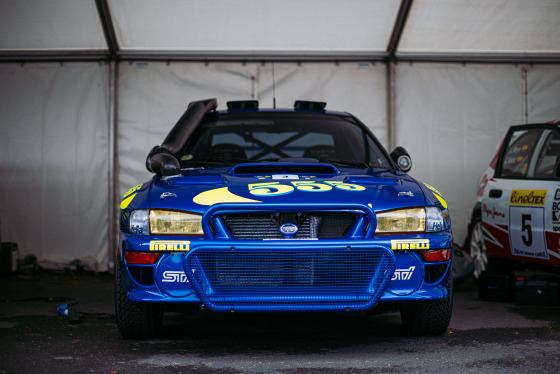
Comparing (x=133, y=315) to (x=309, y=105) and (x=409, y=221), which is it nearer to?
(x=409, y=221)

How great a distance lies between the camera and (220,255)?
4.01 metres

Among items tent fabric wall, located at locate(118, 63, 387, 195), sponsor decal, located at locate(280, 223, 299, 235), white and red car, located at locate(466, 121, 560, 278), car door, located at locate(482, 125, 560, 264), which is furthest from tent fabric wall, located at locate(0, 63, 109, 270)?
sponsor decal, located at locate(280, 223, 299, 235)

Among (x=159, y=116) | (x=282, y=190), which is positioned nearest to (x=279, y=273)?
(x=282, y=190)

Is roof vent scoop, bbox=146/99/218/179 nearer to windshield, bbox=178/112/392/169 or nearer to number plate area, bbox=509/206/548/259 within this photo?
windshield, bbox=178/112/392/169

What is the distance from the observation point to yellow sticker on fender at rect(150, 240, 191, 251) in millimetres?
4043

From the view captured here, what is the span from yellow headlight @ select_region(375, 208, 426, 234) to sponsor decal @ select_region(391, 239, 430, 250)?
68mm

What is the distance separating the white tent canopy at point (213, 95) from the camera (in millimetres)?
9312

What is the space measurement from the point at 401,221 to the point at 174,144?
6.18ft

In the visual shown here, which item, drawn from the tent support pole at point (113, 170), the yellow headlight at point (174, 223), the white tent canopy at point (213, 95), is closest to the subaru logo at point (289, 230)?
the yellow headlight at point (174, 223)

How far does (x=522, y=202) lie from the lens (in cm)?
657

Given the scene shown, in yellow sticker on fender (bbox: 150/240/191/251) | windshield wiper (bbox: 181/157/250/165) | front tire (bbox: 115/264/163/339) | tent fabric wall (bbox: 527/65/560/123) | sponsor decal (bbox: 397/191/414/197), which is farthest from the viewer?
tent fabric wall (bbox: 527/65/560/123)

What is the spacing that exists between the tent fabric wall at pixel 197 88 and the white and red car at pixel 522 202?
8.32 feet

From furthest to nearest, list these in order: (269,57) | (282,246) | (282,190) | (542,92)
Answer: (542,92), (269,57), (282,190), (282,246)

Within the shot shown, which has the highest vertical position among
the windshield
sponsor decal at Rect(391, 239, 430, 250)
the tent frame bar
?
the tent frame bar
